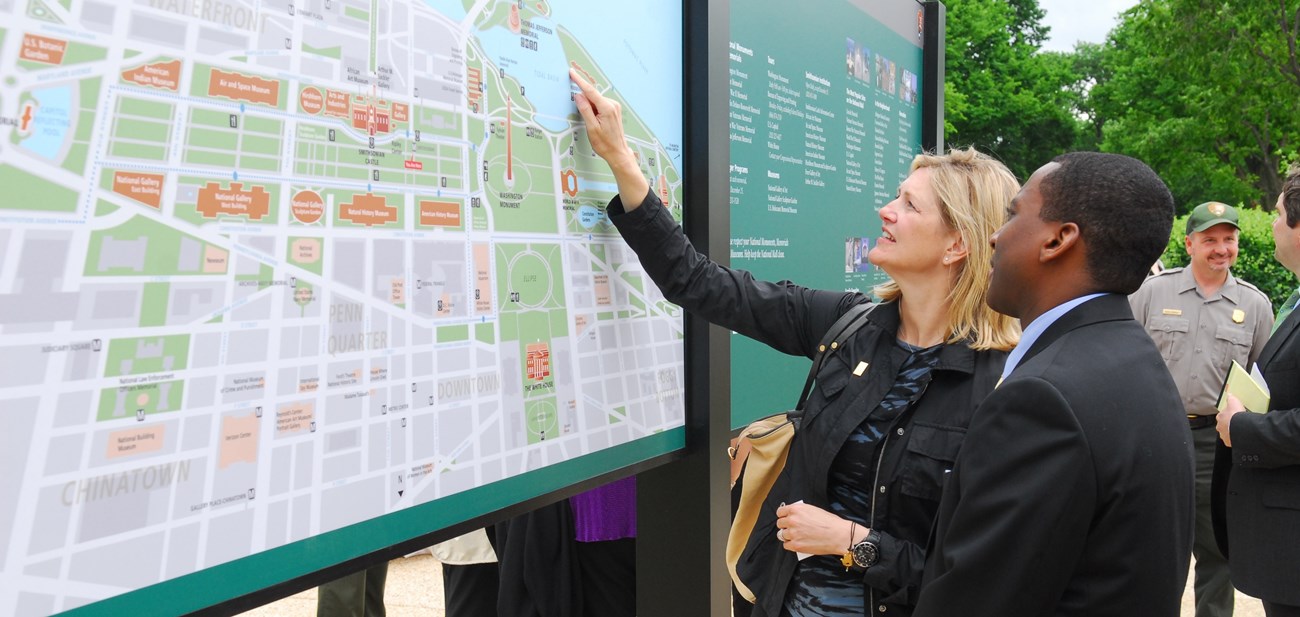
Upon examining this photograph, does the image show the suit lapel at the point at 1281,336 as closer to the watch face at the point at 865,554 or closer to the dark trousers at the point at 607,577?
the watch face at the point at 865,554

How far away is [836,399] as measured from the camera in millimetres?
2648

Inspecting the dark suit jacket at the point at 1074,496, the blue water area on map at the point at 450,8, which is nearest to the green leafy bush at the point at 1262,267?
the dark suit jacket at the point at 1074,496

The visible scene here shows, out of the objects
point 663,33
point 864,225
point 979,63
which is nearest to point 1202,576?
point 864,225

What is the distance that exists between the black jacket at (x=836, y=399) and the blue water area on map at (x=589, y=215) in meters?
0.03

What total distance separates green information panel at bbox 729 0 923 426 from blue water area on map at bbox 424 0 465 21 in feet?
4.72

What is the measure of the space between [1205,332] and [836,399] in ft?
14.5

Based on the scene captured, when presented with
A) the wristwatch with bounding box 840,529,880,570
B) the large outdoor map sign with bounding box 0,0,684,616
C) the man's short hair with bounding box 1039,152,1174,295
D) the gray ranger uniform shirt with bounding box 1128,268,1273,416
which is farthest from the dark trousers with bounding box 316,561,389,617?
the gray ranger uniform shirt with bounding box 1128,268,1273,416

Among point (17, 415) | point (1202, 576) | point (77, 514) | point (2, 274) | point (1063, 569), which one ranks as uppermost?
point (2, 274)

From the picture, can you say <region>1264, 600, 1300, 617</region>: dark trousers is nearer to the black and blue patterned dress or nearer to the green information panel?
the green information panel

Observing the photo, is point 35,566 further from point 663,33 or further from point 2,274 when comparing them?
point 663,33

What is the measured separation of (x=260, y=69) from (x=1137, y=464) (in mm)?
1611

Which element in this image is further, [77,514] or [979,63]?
[979,63]

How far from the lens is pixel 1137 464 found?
1676 millimetres

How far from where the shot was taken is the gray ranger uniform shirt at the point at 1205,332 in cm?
592
